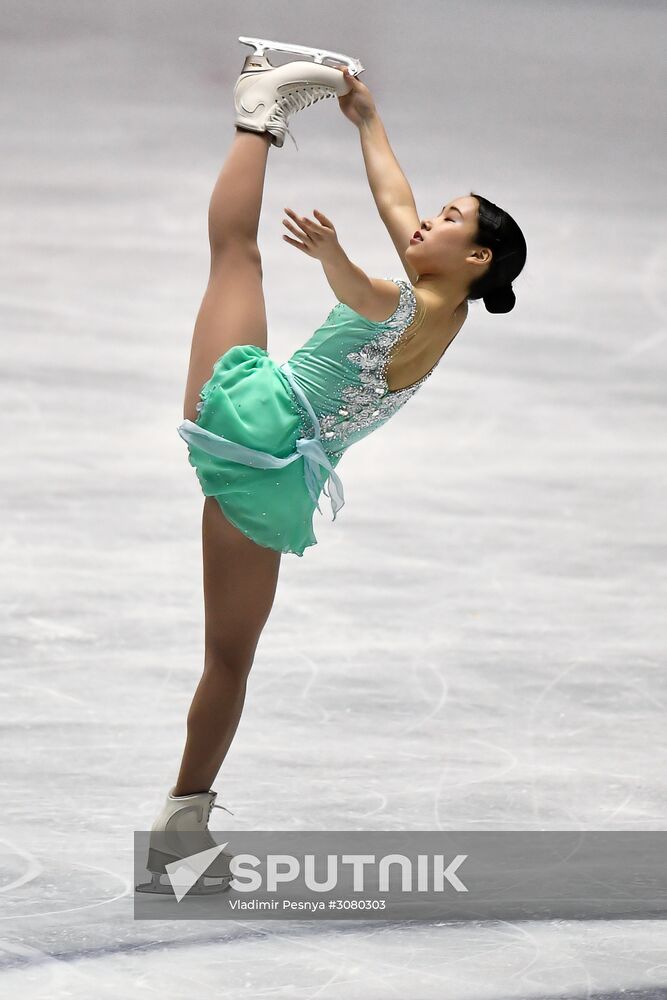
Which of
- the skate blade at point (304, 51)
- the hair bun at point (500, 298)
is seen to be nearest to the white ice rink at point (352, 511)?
the hair bun at point (500, 298)

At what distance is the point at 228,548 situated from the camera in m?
2.91

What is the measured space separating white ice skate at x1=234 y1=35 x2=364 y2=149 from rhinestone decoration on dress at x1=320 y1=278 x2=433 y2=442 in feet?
1.39

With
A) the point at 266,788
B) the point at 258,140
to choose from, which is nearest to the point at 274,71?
the point at 258,140

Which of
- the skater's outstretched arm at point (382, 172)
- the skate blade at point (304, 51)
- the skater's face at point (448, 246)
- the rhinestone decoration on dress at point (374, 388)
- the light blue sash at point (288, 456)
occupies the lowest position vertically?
the light blue sash at point (288, 456)

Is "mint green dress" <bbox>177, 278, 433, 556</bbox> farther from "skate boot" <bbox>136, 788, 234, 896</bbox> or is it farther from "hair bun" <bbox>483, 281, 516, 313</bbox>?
"skate boot" <bbox>136, 788, 234, 896</bbox>

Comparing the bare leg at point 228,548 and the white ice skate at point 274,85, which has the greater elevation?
the white ice skate at point 274,85

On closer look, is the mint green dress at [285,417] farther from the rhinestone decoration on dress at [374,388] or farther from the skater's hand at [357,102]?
the skater's hand at [357,102]

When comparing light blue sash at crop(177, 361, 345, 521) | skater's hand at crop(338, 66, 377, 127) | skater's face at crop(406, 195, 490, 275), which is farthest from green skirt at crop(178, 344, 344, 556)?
skater's hand at crop(338, 66, 377, 127)

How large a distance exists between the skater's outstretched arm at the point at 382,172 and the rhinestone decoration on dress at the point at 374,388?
20 cm

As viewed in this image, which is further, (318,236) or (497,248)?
(497,248)

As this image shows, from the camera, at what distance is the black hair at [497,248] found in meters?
2.97

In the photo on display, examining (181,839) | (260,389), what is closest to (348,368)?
(260,389)

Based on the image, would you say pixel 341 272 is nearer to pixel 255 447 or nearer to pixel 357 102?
pixel 255 447

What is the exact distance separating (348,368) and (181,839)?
0.95 metres
